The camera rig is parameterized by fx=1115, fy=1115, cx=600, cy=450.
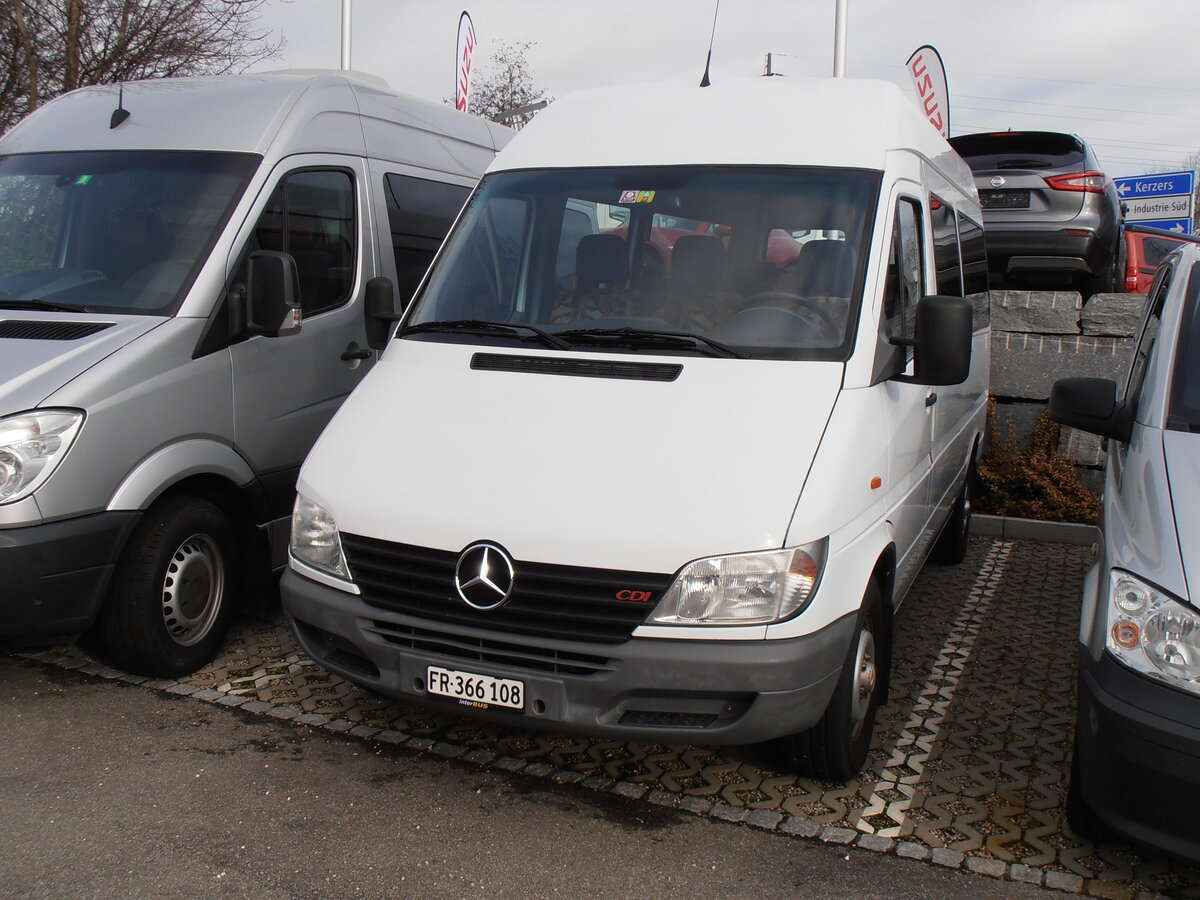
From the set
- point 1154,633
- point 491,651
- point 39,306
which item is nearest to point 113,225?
point 39,306

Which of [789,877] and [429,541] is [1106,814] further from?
[429,541]

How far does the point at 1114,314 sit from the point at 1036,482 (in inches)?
55.8

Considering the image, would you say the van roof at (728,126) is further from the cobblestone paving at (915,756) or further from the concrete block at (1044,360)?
the concrete block at (1044,360)

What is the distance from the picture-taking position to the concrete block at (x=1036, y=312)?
845 centimetres

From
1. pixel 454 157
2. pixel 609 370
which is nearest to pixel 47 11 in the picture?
pixel 454 157

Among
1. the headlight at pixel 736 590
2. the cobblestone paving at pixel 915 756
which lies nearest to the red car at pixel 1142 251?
the cobblestone paving at pixel 915 756

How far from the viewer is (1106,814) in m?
3.13

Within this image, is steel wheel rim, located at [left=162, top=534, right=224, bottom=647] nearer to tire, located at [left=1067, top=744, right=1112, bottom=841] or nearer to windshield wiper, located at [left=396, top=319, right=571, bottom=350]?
windshield wiper, located at [left=396, top=319, right=571, bottom=350]

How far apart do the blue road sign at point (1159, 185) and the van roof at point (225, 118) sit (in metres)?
19.9

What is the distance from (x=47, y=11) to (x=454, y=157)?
8.23m

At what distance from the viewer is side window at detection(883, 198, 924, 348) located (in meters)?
4.30

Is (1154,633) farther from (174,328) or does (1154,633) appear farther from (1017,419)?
(1017,419)

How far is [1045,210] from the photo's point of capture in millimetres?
9617

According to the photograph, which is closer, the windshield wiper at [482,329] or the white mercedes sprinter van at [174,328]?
the windshield wiper at [482,329]
